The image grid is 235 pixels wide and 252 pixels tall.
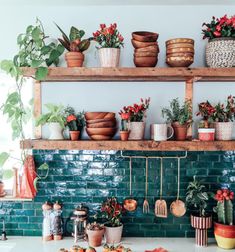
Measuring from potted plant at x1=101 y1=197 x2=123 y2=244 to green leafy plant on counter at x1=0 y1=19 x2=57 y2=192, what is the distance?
526 millimetres

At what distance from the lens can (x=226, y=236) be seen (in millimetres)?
2236

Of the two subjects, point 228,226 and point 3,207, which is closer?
point 228,226

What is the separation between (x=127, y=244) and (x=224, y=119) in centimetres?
110

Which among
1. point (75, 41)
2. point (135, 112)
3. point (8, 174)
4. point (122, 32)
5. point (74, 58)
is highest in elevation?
point (122, 32)

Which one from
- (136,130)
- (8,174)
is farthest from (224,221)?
(8,174)

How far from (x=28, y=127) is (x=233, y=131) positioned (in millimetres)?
1554

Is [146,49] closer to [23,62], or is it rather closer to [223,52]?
[223,52]

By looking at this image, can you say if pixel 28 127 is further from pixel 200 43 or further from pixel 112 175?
pixel 200 43

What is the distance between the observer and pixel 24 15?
2.48 meters

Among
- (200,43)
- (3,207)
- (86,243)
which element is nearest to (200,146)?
(200,43)

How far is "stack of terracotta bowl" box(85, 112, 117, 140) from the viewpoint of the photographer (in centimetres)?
222

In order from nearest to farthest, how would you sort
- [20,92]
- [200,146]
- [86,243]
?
1. [200,146]
2. [86,243]
3. [20,92]

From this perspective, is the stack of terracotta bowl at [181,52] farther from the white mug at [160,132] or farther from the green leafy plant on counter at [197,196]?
the green leafy plant on counter at [197,196]

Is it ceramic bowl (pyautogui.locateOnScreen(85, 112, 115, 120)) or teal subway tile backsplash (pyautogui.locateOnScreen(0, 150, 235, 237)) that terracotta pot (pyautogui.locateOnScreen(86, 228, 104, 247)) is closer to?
teal subway tile backsplash (pyautogui.locateOnScreen(0, 150, 235, 237))
